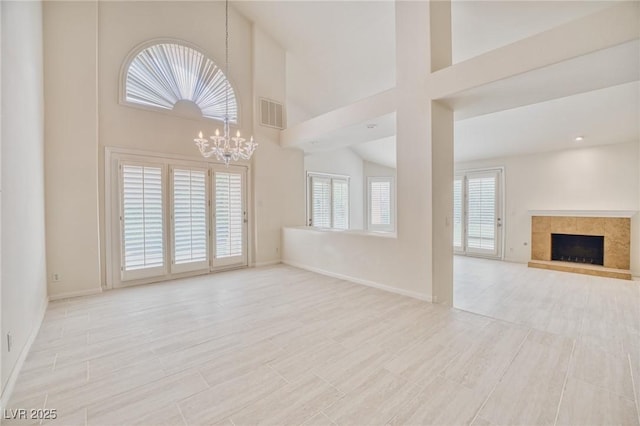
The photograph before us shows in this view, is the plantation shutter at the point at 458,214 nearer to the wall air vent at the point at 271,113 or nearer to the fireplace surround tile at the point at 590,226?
the fireplace surround tile at the point at 590,226

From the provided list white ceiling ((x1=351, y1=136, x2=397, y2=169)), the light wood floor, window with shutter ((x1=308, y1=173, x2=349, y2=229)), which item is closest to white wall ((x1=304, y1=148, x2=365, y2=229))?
window with shutter ((x1=308, y1=173, x2=349, y2=229))

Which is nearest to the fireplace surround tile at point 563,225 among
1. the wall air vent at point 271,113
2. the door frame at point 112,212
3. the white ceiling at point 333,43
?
the white ceiling at point 333,43

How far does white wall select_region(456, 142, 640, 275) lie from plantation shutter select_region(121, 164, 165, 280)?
25.0 ft

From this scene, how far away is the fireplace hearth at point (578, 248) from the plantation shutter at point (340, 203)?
529 cm

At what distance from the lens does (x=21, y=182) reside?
2531 mm

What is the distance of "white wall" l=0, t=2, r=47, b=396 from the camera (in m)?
2.09

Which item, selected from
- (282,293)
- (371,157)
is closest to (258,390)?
(282,293)

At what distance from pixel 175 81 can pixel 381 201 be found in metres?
7.06

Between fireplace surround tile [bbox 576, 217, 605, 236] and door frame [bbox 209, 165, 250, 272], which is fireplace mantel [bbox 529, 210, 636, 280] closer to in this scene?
fireplace surround tile [bbox 576, 217, 605, 236]

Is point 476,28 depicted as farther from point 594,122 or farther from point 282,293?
point 282,293

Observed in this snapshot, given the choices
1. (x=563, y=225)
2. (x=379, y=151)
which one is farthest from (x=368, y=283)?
(x=379, y=151)

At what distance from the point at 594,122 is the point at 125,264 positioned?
8.38 metres

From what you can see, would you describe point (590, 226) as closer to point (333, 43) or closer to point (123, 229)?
point (333, 43)

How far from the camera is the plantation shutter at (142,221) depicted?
177 inches
